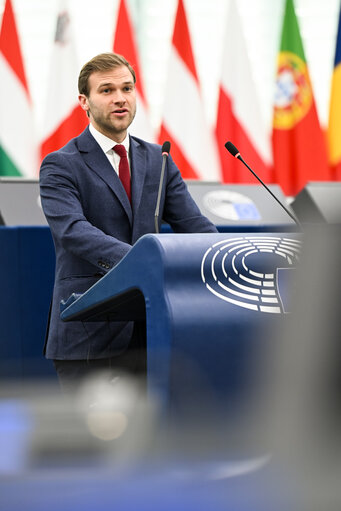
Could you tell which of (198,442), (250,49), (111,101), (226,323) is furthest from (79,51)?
(198,442)

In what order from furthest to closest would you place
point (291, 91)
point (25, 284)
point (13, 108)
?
point (291, 91)
point (13, 108)
point (25, 284)

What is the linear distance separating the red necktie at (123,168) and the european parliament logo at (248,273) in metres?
0.79

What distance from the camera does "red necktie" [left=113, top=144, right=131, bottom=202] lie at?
1831 millimetres

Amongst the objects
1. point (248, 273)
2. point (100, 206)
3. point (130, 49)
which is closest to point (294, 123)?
point (130, 49)

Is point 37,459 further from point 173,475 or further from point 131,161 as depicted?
point 131,161

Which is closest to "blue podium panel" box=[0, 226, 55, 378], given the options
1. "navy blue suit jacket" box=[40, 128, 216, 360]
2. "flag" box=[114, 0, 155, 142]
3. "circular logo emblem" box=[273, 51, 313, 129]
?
"navy blue suit jacket" box=[40, 128, 216, 360]

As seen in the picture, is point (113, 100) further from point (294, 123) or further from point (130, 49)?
point (294, 123)

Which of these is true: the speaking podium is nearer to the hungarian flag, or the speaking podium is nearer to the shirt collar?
the shirt collar

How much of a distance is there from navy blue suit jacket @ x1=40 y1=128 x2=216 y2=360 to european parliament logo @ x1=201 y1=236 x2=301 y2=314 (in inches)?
25.7

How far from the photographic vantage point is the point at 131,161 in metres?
1.86

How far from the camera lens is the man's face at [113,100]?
186 centimetres

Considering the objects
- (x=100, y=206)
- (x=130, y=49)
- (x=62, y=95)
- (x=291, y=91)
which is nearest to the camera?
(x=100, y=206)

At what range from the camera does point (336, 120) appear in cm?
536

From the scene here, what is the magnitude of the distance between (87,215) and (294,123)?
3.99 meters
